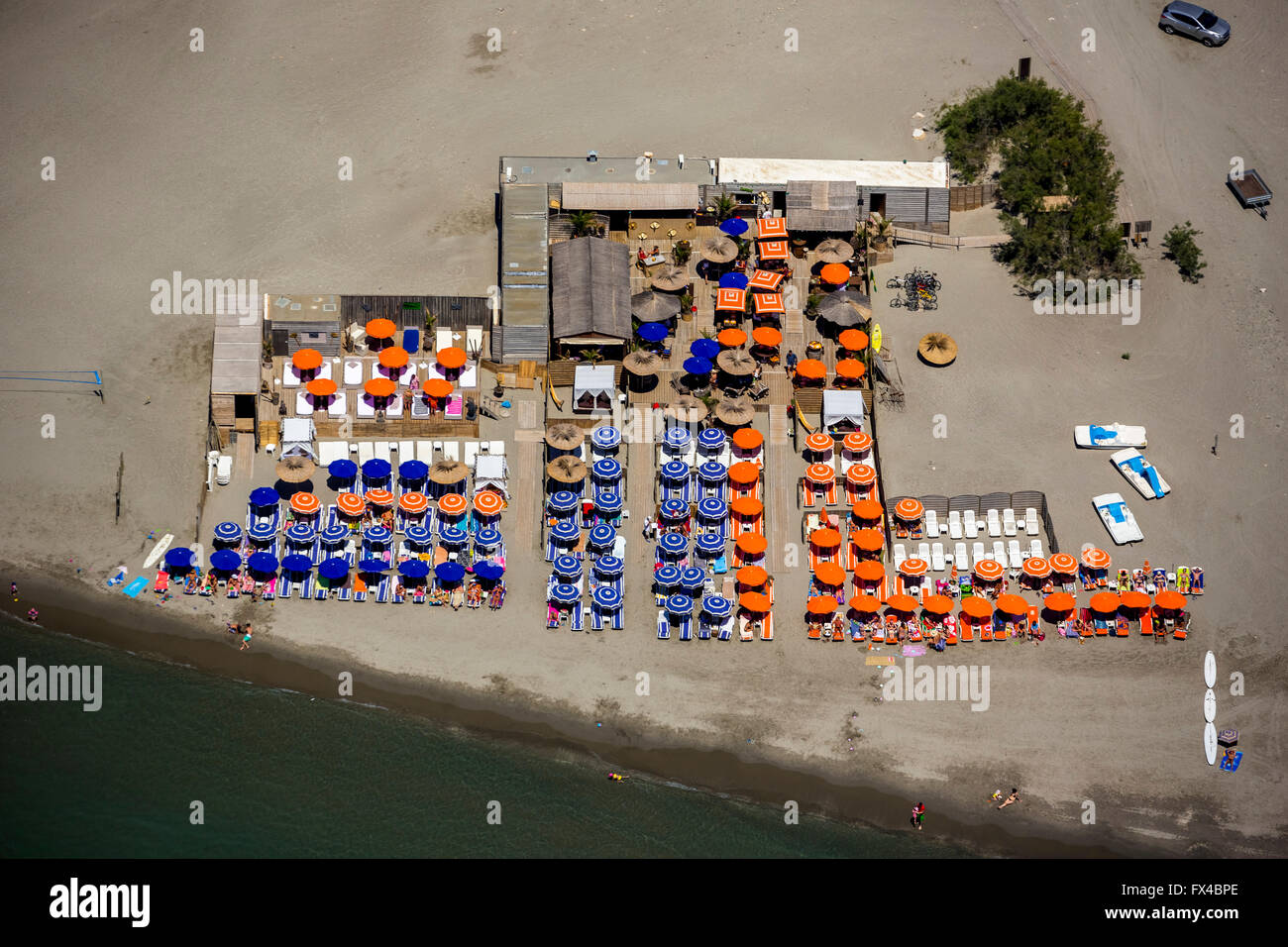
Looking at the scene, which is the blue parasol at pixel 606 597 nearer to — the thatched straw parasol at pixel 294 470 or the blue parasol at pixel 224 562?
the thatched straw parasol at pixel 294 470

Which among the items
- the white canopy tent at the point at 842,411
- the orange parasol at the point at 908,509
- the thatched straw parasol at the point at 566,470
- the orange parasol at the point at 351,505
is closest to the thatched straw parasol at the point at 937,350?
the white canopy tent at the point at 842,411

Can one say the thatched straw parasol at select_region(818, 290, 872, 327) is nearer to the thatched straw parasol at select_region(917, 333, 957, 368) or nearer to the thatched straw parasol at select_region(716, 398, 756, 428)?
the thatched straw parasol at select_region(917, 333, 957, 368)

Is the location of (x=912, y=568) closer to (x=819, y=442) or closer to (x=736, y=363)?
(x=819, y=442)

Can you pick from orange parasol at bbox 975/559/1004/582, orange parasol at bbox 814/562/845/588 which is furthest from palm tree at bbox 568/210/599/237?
orange parasol at bbox 975/559/1004/582

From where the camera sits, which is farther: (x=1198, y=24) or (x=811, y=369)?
(x=1198, y=24)

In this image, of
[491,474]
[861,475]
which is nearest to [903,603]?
[861,475]
